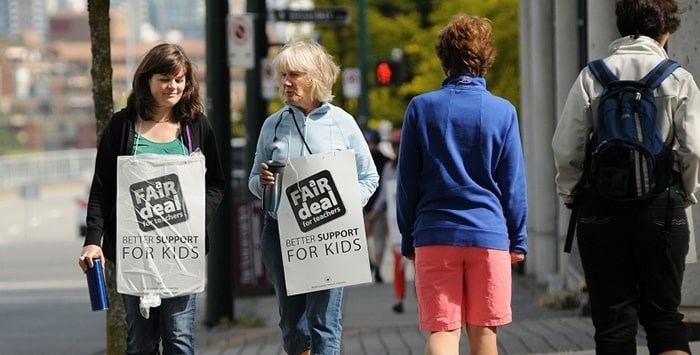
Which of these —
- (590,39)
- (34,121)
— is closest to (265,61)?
(590,39)

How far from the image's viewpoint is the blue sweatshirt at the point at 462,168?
21.8 feet

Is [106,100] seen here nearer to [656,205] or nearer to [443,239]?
[443,239]

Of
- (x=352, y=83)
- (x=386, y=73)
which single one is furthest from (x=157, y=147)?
(x=352, y=83)

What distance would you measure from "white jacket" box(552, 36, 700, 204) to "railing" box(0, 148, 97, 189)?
6782 cm

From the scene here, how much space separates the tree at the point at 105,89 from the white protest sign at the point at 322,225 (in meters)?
2.03

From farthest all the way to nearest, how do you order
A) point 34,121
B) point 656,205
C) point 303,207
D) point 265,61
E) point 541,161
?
1. point 34,121
2. point 265,61
3. point 541,161
4. point 303,207
5. point 656,205

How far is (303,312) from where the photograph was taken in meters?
7.38

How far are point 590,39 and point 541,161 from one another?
440 cm

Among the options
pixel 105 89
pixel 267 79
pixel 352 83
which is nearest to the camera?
pixel 105 89

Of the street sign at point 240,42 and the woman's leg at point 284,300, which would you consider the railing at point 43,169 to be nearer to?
the street sign at point 240,42

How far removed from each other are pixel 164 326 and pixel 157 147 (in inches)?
28.0

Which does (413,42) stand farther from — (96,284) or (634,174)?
(634,174)

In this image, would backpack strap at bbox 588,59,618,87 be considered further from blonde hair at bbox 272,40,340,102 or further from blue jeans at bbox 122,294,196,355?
blue jeans at bbox 122,294,196,355

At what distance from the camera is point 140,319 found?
22.4ft
